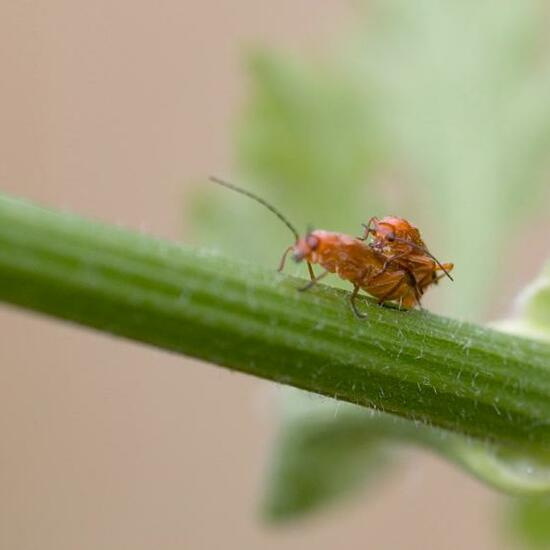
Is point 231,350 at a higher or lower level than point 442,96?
lower

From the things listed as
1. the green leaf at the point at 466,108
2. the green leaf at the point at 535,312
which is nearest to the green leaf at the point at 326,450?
the green leaf at the point at 535,312

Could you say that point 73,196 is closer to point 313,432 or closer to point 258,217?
point 258,217

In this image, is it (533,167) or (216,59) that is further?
(216,59)

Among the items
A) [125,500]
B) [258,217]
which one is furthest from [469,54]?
[125,500]

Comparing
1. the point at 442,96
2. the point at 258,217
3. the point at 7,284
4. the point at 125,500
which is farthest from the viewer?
the point at 125,500

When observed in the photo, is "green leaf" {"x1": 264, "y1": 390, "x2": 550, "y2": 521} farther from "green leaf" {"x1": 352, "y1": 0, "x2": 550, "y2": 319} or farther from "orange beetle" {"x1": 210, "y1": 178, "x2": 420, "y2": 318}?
"green leaf" {"x1": 352, "y1": 0, "x2": 550, "y2": 319}

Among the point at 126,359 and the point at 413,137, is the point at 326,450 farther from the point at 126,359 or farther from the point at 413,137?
the point at 126,359
